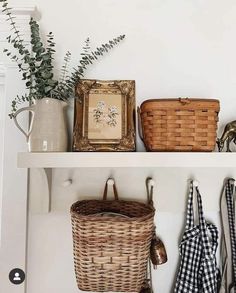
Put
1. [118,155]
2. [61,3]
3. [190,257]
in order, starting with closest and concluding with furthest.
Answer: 1. [118,155]
2. [190,257]
3. [61,3]

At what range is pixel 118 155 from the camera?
0.97 meters

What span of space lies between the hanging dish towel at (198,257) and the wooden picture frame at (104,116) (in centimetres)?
34

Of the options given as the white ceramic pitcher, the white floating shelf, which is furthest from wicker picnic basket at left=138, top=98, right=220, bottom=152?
the white ceramic pitcher

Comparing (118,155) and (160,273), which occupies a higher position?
(118,155)

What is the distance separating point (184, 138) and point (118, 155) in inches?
8.6

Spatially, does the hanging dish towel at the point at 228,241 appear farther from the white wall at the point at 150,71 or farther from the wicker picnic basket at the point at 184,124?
the wicker picnic basket at the point at 184,124

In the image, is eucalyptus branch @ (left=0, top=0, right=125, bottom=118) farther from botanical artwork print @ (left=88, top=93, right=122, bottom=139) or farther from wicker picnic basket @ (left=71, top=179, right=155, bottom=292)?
wicker picnic basket @ (left=71, top=179, right=155, bottom=292)

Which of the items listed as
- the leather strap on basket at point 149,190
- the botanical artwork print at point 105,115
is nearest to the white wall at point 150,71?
the leather strap on basket at point 149,190

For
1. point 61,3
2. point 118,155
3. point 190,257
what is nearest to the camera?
point 118,155

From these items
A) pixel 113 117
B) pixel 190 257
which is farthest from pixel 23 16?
pixel 190 257

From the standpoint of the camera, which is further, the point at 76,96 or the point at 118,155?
the point at 76,96

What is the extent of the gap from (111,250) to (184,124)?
455 millimetres

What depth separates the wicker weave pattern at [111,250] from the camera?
98 centimetres

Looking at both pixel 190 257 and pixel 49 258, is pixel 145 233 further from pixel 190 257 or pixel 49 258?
pixel 49 258
